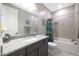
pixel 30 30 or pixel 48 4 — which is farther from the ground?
pixel 48 4

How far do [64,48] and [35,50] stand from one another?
705 millimetres

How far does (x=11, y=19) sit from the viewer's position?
1640 mm

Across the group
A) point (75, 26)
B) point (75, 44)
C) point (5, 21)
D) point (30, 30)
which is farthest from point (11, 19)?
point (75, 44)

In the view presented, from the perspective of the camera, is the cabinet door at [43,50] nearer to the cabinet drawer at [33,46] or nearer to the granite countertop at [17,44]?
the cabinet drawer at [33,46]

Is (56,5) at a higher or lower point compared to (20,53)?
higher

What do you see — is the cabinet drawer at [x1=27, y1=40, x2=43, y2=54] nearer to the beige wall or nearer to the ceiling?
Result: the beige wall

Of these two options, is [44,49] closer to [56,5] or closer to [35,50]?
[35,50]

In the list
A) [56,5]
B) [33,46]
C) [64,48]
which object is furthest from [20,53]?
[56,5]

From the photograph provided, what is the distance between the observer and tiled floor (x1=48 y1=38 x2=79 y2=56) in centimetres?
177

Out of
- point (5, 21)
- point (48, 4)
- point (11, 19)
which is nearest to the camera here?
point (5, 21)

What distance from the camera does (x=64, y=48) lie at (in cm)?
190

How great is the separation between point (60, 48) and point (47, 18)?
31.6 inches

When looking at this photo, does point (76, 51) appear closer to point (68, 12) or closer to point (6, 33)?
point (68, 12)

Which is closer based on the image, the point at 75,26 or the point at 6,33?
the point at 6,33
